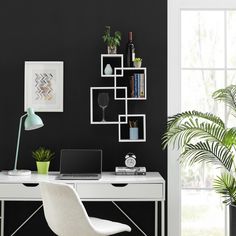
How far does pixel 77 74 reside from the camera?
4637 mm

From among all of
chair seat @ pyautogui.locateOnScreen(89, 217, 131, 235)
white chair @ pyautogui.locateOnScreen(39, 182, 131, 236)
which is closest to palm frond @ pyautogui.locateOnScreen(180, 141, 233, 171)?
chair seat @ pyautogui.locateOnScreen(89, 217, 131, 235)

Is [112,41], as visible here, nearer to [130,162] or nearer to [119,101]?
[119,101]

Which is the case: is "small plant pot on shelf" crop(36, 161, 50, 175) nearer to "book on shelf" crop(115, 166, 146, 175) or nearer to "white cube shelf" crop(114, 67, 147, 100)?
"book on shelf" crop(115, 166, 146, 175)

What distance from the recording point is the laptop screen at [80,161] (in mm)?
4305

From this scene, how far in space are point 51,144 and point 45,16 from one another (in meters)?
1.18

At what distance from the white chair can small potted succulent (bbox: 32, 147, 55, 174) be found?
2.38ft

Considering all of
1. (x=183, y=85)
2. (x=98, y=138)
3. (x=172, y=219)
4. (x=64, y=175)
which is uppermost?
(x=183, y=85)

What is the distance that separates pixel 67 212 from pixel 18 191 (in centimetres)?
63

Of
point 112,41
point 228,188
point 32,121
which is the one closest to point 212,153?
point 228,188

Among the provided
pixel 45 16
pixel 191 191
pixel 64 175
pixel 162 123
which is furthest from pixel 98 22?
pixel 191 191

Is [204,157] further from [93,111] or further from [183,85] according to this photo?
[93,111]

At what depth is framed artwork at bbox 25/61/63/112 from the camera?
4598mm

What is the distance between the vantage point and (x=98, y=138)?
463 cm

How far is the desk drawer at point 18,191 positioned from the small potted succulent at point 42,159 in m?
0.37
